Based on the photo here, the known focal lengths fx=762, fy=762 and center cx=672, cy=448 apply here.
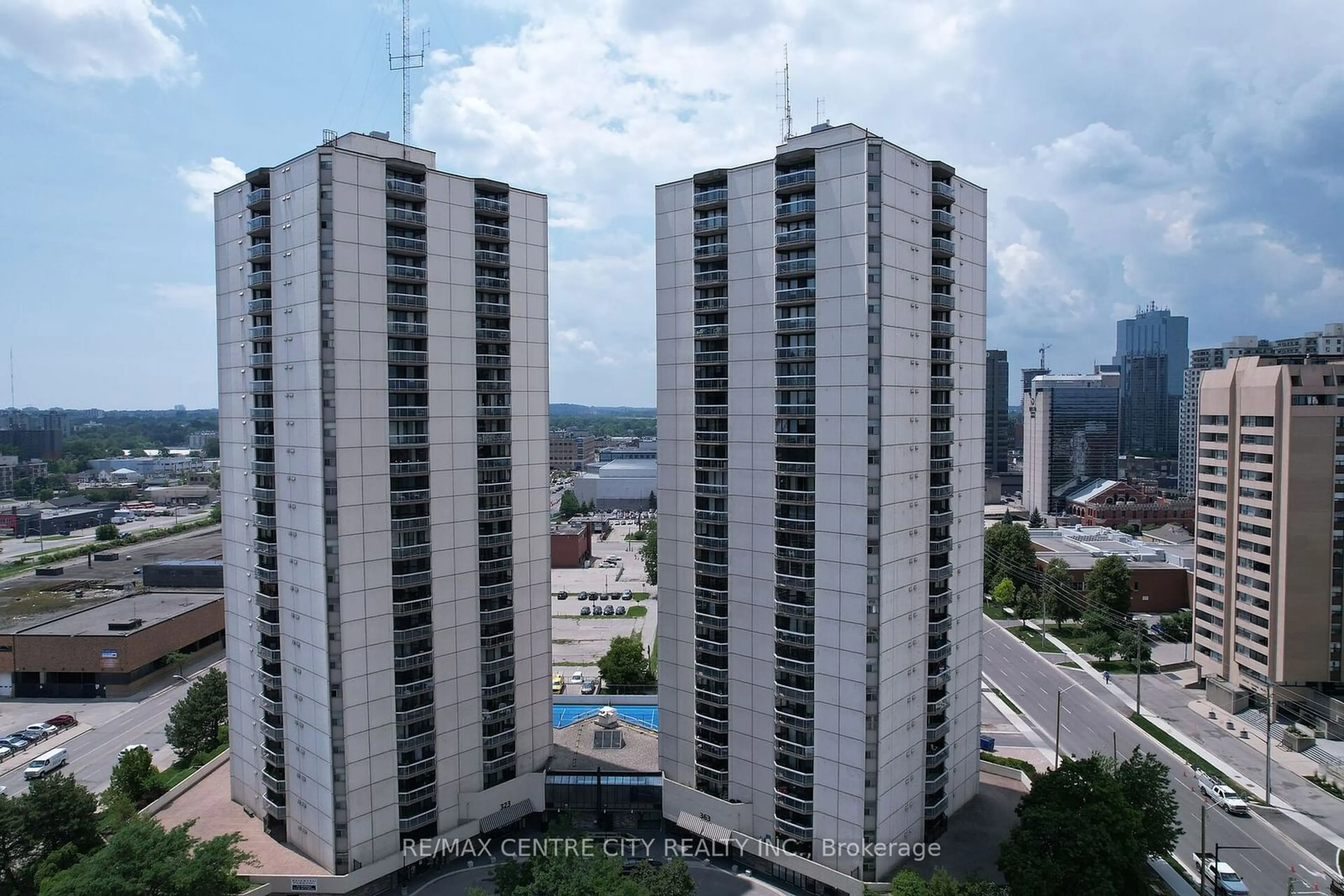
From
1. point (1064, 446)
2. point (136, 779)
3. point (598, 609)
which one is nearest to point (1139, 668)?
point (598, 609)

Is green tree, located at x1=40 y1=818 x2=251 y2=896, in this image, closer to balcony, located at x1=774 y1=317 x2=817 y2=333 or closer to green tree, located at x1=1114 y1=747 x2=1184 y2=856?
balcony, located at x1=774 y1=317 x2=817 y2=333

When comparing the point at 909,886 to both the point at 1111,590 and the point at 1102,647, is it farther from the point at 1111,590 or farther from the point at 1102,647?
the point at 1111,590

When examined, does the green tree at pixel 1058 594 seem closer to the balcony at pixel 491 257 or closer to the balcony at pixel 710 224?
the balcony at pixel 710 224

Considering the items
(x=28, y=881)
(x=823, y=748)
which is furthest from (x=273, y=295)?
(x=823, y=748)

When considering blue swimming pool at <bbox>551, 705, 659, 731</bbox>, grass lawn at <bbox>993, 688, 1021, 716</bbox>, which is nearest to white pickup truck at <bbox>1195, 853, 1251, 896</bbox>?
grass lawn at <bbox>993, 688, 1021, 716</bbox>

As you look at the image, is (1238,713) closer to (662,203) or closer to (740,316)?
(740,316)

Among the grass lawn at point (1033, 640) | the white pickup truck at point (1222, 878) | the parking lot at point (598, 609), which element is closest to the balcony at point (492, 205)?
the parking lot at point (598, 609)
